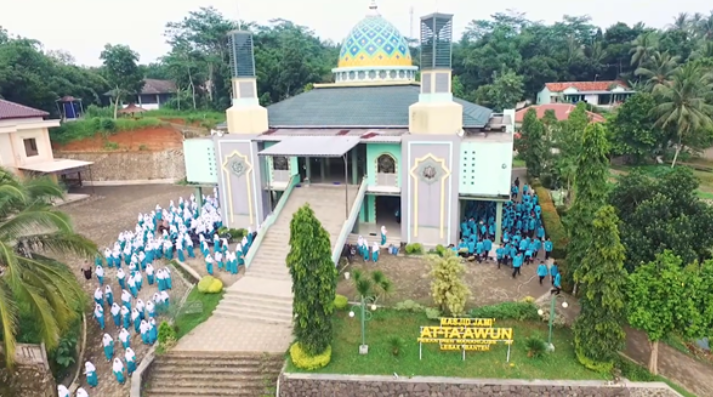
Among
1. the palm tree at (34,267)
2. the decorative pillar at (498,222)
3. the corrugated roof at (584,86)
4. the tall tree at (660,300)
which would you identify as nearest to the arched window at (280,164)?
the palm tree at (34,267)

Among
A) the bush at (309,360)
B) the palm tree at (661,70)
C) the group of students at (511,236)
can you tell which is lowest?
the bush at (309,360)

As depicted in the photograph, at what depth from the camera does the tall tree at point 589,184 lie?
11.7m

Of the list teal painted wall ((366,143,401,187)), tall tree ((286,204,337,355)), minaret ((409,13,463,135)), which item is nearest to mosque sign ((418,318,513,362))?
tall tree ((286,204,337,355))

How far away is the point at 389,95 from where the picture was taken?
19453mm

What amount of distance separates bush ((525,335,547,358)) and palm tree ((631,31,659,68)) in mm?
43767

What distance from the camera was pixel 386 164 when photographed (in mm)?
16953

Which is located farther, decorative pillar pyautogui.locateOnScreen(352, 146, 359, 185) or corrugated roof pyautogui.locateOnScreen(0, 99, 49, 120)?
corrugated roof pyautogui.locateOnScreen(0, 99, 49, 120)

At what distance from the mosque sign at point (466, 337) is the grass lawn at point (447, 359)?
0.14 meters

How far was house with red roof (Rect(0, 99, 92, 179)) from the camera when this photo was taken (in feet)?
85.6

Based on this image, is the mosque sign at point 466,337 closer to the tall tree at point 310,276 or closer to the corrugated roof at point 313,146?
the tall tree at point 310,276

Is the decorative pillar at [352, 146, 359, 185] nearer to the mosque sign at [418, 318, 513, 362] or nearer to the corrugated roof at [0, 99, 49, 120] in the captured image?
the mosque sign at [418, 318, 513, 362]

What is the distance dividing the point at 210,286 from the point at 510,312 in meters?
8.45

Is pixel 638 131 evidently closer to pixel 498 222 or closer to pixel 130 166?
pixel 498 222

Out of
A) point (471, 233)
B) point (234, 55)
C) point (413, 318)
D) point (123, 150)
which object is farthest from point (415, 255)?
point (123, 150)
